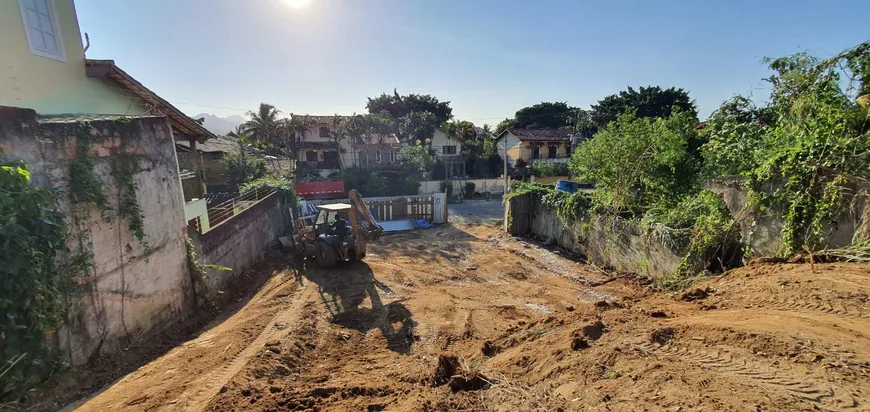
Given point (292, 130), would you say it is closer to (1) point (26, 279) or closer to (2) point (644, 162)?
(2) point (644, 162)

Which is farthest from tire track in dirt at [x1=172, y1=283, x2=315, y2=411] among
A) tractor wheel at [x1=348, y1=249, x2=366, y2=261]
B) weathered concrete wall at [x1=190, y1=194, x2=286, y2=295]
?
tractor wheel at [x1=348, y1=249, x2=366, y2=261]

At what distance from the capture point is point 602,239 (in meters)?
11.1

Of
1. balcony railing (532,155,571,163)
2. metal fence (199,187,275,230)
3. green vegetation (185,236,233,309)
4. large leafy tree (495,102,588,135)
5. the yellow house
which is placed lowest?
green vegetation (185,236,233,309)

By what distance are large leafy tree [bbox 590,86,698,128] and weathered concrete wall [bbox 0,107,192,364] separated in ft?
127

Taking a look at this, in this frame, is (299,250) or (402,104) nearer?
(299,250)

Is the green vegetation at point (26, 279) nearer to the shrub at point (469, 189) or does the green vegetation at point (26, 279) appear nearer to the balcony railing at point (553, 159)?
the shrub at point (469, 189)

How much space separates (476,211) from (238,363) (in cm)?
1950

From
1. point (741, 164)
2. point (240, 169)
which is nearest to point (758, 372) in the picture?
point (741, 164)

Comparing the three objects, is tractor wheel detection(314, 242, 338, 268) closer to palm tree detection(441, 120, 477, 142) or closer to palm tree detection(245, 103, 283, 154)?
palm tree detection(245, 103, 283, 154)

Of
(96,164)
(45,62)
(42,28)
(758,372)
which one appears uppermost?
(42,28)

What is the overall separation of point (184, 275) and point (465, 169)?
33.6 meters

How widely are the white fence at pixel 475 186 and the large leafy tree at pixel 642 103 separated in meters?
15.9

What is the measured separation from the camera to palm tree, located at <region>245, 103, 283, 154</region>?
31.0 meters

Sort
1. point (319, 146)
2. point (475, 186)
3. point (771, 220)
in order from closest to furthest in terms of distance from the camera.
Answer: point (771, 220), point (475, 186), point (319, 146)
